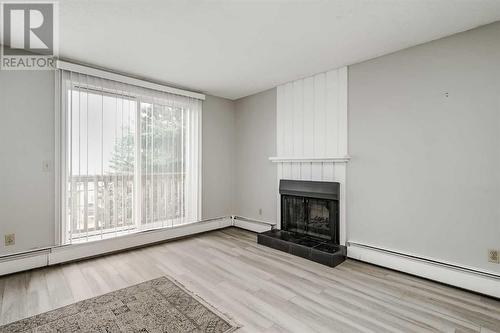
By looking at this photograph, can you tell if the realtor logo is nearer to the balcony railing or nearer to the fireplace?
the balcony railing

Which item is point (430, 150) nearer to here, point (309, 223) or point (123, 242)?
point (309, 223)

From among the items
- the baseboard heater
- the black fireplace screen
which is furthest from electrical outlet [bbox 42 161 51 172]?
the black fireplace screen

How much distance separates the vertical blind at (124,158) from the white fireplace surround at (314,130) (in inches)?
62.2

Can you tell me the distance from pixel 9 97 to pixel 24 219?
1.41 metres

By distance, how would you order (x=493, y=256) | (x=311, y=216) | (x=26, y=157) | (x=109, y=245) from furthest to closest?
(x=311, y=216) → (x=109, y=245) → (x=26, y=157) → (x=493, y=256)

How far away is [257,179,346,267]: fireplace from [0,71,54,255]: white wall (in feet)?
9.54

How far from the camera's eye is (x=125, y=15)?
220 cm

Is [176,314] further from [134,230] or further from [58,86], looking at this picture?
[58,86]

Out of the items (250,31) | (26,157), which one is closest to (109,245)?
(26,157)

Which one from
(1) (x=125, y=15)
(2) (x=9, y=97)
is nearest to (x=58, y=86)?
(2) (x=9, y=97)

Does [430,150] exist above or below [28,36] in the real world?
below

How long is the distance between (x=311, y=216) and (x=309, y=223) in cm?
12

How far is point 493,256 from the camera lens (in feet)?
7.60

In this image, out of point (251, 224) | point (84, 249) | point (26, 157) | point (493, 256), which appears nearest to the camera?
point (493, 256)
